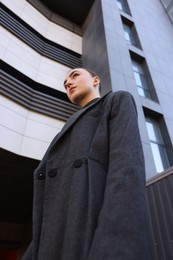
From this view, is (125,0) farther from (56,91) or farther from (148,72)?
(56,91)

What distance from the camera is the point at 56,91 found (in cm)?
881

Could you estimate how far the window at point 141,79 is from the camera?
27.2 feet

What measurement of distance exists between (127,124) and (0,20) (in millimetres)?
9197

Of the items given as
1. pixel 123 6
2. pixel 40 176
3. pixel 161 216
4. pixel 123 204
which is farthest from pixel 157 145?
pixel 123 6

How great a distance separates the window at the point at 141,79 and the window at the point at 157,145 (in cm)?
118

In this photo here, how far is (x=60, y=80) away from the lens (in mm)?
9234

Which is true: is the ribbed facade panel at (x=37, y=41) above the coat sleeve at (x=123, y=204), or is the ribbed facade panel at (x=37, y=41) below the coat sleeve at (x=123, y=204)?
above

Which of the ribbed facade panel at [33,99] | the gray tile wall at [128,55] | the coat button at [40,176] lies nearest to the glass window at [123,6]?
the gray tile wall at [128,55]

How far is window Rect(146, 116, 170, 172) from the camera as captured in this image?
646 cm

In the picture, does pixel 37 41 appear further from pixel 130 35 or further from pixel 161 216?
pixel 161 216

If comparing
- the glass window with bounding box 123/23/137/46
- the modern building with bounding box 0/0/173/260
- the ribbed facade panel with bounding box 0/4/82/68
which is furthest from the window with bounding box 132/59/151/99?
the ribbed facade panel with bounding box 0/4/82/68

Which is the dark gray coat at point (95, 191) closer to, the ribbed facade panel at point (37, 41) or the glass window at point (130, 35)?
the ribbed facade panel at point (37, 41)

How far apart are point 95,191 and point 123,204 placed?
185mm

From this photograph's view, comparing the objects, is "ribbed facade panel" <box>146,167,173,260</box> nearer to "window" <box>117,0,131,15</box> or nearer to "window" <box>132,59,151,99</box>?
"window" <box>132,59,151,99</box>
